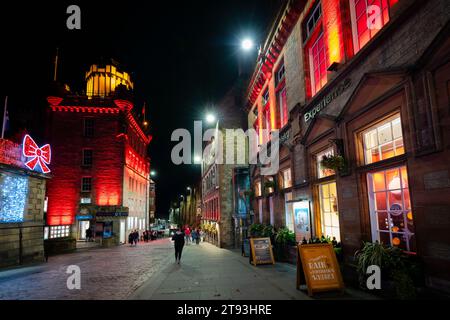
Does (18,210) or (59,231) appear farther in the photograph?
(59,231)

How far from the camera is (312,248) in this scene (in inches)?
290

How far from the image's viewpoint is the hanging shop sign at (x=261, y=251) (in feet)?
39.4

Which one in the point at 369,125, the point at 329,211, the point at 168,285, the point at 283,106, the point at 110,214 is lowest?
the point at 168,285

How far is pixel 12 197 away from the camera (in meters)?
14.0

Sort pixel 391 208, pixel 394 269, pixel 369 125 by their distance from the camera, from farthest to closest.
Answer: pixel 369 125 < pixel 391 208 < pixel 394 269

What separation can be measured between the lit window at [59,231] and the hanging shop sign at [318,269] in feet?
89.2

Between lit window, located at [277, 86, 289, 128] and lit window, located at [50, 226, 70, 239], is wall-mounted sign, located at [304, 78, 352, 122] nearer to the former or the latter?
lit window, located at [277, 86, 289, 128]

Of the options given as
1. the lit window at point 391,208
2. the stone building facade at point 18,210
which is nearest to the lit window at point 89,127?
the stone building facade at point 18,210

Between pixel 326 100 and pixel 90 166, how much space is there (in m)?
29.6

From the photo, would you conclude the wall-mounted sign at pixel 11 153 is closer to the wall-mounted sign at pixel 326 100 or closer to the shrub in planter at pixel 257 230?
the shrub in planter at pixel 257 230

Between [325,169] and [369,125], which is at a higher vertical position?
[369,125]

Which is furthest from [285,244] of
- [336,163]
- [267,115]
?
[267,115]

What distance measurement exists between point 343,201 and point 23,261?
15.2 meters

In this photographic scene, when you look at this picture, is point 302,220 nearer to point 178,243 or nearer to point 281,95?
point 178,243
